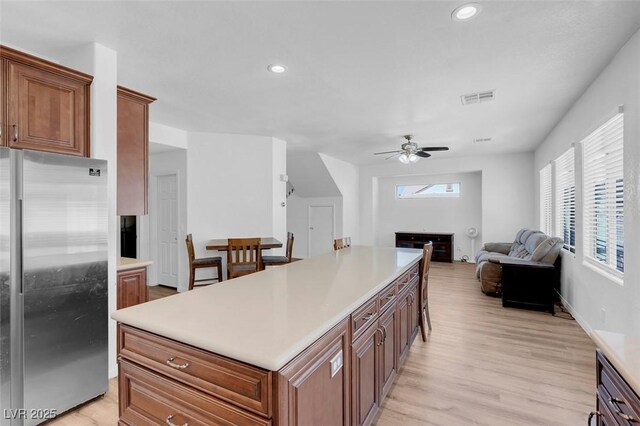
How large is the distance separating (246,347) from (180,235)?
15.0 feet

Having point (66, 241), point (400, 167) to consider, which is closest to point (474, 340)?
point (66, 241)

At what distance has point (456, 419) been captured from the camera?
6.49ft

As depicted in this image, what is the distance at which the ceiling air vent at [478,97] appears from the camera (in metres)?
3.34

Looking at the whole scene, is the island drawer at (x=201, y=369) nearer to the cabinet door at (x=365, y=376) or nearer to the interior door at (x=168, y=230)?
the cabinet door at (x=365, y=376)

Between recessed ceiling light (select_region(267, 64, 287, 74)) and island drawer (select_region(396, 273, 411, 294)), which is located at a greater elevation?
recessed ceiling light (select_region(267, 64, 287, 74))

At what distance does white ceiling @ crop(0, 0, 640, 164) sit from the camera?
1975mm

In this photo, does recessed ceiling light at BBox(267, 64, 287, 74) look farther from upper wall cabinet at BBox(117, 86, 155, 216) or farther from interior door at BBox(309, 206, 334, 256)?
interior door at BBox(309, 206, 334, 256)

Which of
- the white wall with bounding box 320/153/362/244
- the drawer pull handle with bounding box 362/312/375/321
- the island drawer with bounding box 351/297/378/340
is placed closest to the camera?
the island drawer with bounding box 351/297/378/340

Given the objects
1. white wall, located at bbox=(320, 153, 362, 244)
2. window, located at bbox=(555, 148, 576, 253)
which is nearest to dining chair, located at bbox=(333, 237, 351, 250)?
window, located at bbox=(555, 148, 576, 253)

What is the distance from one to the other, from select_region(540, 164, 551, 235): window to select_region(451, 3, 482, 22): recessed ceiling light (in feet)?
14.8

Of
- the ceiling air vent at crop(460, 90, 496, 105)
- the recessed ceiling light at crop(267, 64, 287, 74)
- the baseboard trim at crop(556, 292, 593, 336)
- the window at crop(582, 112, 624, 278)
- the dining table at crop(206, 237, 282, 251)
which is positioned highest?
the recessed ceiling light at crop(267, 64, 287, 74)

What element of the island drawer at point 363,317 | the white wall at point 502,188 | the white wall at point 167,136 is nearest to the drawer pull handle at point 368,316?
the island drawer at point 363,317

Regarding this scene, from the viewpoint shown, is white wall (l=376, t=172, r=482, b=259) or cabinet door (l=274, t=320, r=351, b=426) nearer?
cabinet door (l=274, t=320, r=351, b=426)

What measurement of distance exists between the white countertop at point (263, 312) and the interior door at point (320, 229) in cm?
583
